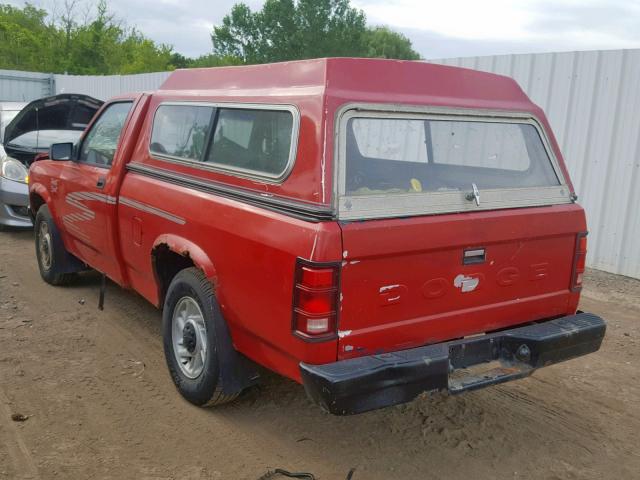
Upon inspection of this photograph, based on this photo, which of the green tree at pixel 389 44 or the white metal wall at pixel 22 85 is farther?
the green tree at pixel 389 44

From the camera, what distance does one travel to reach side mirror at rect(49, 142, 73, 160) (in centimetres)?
502

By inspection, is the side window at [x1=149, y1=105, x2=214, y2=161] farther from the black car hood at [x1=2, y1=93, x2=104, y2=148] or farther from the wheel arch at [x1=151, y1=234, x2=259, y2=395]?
the black car hood at [x1=2, y1=93, x2=104, y2=148]

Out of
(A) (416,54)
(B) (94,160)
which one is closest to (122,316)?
(B) (94,160)

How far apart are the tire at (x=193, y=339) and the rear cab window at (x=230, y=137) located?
2.25ft

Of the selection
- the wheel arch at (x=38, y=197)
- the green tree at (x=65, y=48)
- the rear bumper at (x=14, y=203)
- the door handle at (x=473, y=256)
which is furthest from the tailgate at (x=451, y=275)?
the green tree at (x=65, y=48)

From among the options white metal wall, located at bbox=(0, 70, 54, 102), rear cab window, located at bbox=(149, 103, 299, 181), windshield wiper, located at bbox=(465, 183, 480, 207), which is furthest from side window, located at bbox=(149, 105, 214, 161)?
white metal wall, located at bbox=(0, 70, 54, 102)

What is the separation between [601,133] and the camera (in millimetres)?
6820

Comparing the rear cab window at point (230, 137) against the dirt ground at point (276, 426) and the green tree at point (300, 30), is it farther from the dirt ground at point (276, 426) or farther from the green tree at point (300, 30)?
the green tree at point (300, 30)

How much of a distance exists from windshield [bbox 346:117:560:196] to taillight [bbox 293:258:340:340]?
0.42 m

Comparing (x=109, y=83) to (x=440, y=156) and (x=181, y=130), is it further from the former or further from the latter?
(x=440, y=156)

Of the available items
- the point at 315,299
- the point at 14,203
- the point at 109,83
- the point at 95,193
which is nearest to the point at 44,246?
the point at 95,193

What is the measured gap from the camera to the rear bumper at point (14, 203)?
24.8 ft

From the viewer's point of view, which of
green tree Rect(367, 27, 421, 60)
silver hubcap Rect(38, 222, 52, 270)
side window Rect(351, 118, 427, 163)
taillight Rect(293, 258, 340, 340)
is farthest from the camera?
green tree Rect(367, 27, 421, 60)

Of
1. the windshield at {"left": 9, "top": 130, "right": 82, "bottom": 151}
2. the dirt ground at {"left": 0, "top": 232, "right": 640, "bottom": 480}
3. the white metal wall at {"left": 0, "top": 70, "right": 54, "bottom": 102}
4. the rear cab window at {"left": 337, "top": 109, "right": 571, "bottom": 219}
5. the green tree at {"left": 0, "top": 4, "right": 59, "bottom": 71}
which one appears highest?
the green tree at {"left": 0, "top": 4, "right": 59, "bottom": 71}
